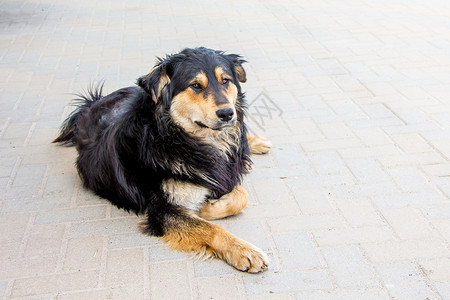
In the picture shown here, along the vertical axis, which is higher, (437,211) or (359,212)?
(437,211)

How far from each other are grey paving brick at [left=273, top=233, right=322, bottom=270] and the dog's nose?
3.00 feet

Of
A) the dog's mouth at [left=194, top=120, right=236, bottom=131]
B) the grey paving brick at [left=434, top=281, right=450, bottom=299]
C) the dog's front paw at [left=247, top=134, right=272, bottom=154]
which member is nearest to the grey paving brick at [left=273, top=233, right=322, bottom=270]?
the grey paving brick at [left=434, top=281, right=450, bottom=299]

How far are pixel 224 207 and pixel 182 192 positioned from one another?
35 cm

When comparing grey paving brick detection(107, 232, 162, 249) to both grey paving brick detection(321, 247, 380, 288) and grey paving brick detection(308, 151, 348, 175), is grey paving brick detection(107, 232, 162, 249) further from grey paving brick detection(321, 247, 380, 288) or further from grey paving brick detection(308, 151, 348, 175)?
grey paving brick detection(308, 151, 348, 175)

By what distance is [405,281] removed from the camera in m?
2.84

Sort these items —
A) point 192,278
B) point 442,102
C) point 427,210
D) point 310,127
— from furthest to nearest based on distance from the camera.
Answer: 1. point 442,102
2. point 310,127
3. point 427,210
4. point 192,278

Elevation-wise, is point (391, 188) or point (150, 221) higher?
point (391, 188)

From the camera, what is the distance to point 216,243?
3.07 meters

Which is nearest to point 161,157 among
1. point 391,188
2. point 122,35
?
point 391,188

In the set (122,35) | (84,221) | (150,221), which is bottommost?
(122,35)

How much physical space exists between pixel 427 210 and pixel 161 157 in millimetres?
2030

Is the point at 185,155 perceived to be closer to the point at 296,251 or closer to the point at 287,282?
the point at 296,251

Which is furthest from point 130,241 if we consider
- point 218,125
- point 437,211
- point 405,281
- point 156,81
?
point 437,211

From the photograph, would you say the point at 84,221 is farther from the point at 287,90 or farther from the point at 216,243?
the point at 287,90
